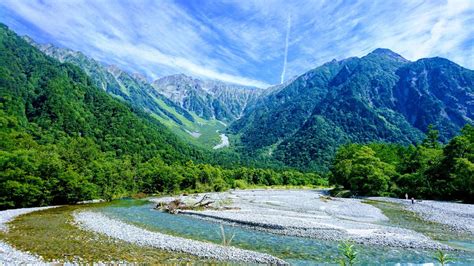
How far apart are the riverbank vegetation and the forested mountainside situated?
52.7 metres

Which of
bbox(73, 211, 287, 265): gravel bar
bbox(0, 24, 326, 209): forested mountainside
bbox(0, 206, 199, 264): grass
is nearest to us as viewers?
bbox(0, 206, 199, 264): grass

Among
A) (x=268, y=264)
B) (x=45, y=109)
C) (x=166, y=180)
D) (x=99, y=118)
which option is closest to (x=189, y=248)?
(x=268, y=264)

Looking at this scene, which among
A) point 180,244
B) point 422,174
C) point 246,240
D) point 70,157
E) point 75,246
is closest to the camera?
point 75,246

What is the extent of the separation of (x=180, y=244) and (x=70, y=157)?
60015 millimetres

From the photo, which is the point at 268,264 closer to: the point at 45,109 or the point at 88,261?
the point at 88,261

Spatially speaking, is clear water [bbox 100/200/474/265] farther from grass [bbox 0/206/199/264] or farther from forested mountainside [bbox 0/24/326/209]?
forested mountainside [bbox 0/24/326/209]

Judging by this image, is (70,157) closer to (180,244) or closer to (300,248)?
(180,244)

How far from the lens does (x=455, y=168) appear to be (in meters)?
72.6

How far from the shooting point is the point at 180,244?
28078 millimetres

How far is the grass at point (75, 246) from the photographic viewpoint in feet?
76.7

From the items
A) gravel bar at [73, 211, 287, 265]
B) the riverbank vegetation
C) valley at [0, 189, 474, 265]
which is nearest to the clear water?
valley at [0, 189, 474, 265]

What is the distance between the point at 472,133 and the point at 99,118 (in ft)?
601

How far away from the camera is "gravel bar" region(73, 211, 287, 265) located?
24.3 metres

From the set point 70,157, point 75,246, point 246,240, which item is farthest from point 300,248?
point 70,157
